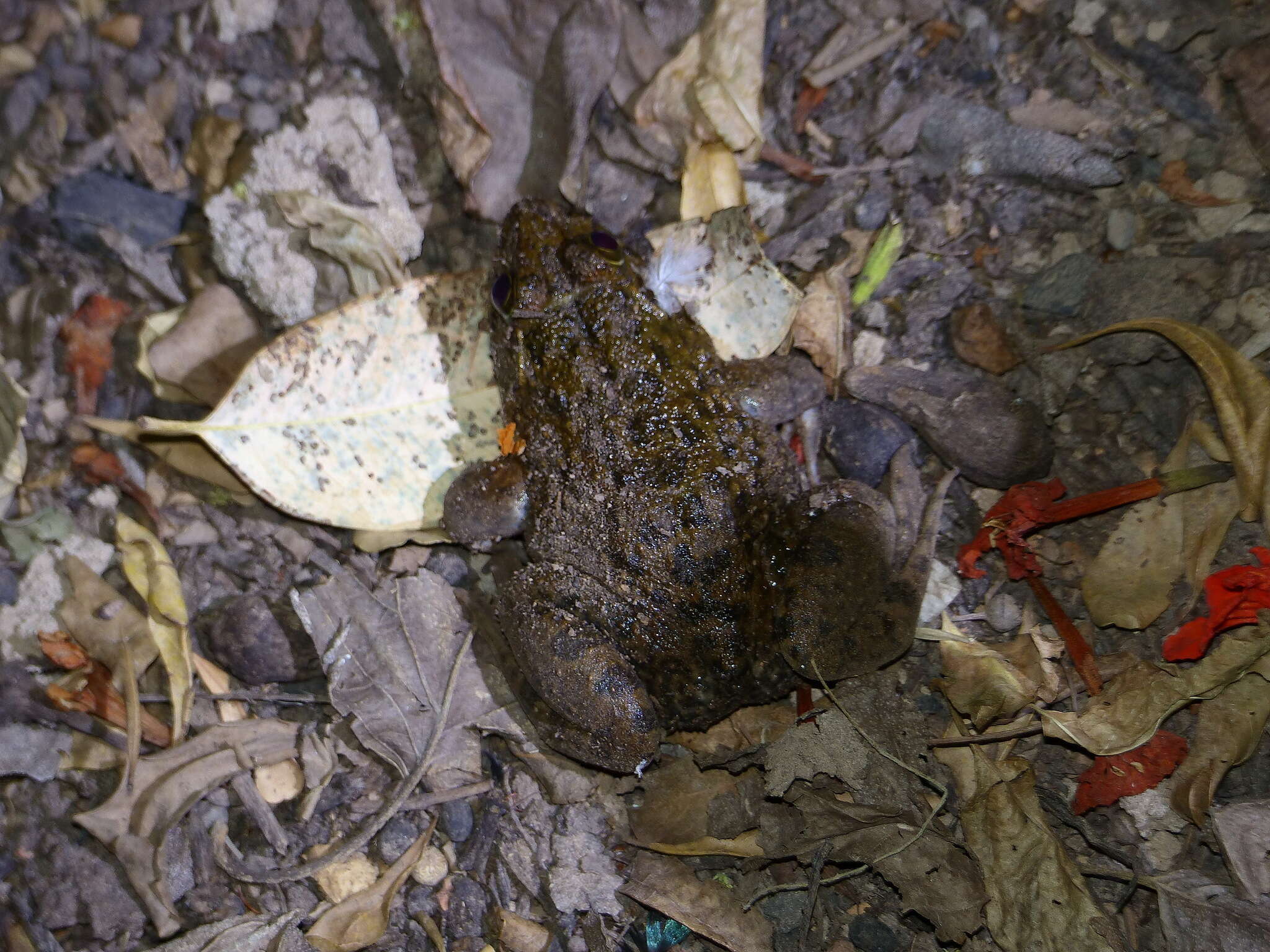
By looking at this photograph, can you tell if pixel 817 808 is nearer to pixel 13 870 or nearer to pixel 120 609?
pixel 120 609

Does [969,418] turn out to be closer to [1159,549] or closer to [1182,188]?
[1159,549]

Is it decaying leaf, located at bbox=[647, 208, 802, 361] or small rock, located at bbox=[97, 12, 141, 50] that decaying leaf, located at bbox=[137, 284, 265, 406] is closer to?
small rock, located at bbox=[97, 12, 141, 50]

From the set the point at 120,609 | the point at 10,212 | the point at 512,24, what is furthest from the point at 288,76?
the point at 120,609

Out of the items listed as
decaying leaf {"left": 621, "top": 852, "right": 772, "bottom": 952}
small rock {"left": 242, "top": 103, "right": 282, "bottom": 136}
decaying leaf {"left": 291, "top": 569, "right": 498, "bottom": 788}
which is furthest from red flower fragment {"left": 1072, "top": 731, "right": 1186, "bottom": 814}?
small rock {"left": 242, "top": 103, "right": 282, "bottom": 136}

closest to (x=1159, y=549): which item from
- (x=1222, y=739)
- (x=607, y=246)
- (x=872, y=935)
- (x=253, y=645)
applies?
(x=1222, y=739)

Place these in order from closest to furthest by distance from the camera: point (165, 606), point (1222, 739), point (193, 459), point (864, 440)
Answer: point (1222, 739)
point (864, 440)
point (165, 606)
point (193, 459)

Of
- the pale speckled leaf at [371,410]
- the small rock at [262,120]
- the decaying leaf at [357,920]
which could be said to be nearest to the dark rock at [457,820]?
the decaying leaf at [357,920]

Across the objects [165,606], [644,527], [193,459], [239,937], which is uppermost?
[644,527]
